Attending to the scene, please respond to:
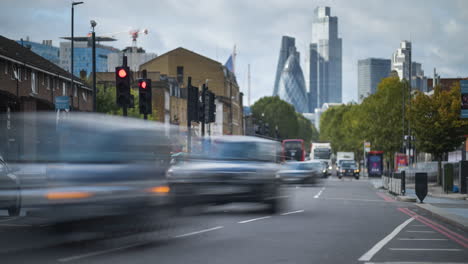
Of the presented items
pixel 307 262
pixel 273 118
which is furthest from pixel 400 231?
pixel 273 118

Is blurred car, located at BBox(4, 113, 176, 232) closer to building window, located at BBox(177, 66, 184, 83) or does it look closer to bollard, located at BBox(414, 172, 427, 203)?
bollard, located at BBox(414, 172, 427, 203)

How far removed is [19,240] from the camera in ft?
48.3

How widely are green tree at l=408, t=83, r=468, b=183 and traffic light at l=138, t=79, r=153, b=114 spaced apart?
121 feet

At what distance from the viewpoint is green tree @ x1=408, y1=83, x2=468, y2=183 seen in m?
55.9

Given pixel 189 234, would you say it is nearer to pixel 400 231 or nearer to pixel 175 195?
pixel 175 195

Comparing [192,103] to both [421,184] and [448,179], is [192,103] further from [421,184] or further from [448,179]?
[448,179]

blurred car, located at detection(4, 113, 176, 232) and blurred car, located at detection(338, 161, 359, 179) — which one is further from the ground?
blurred car, located at detection(4, 113, 176, 232)

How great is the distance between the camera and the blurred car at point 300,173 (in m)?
52.0

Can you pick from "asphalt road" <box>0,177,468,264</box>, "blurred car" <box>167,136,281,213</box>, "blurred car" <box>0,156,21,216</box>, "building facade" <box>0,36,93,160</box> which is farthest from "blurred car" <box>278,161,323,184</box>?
"blurred car" <box>0,156,21,216</box>

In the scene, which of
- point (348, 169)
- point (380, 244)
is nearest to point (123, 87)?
point (380, 244)

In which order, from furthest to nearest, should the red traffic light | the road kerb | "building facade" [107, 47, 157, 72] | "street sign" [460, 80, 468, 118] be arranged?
"building facade" [107, 47, 157, 72], "street sign" [460, 80, 468, 118], the red traffic light, the road kerb

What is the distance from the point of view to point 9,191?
19016 millimetres

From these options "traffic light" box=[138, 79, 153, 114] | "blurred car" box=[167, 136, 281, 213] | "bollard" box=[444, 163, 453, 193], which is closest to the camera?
"blurred car" box=[167, 136, 281, 213]

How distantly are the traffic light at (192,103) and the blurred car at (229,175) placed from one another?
808cm
